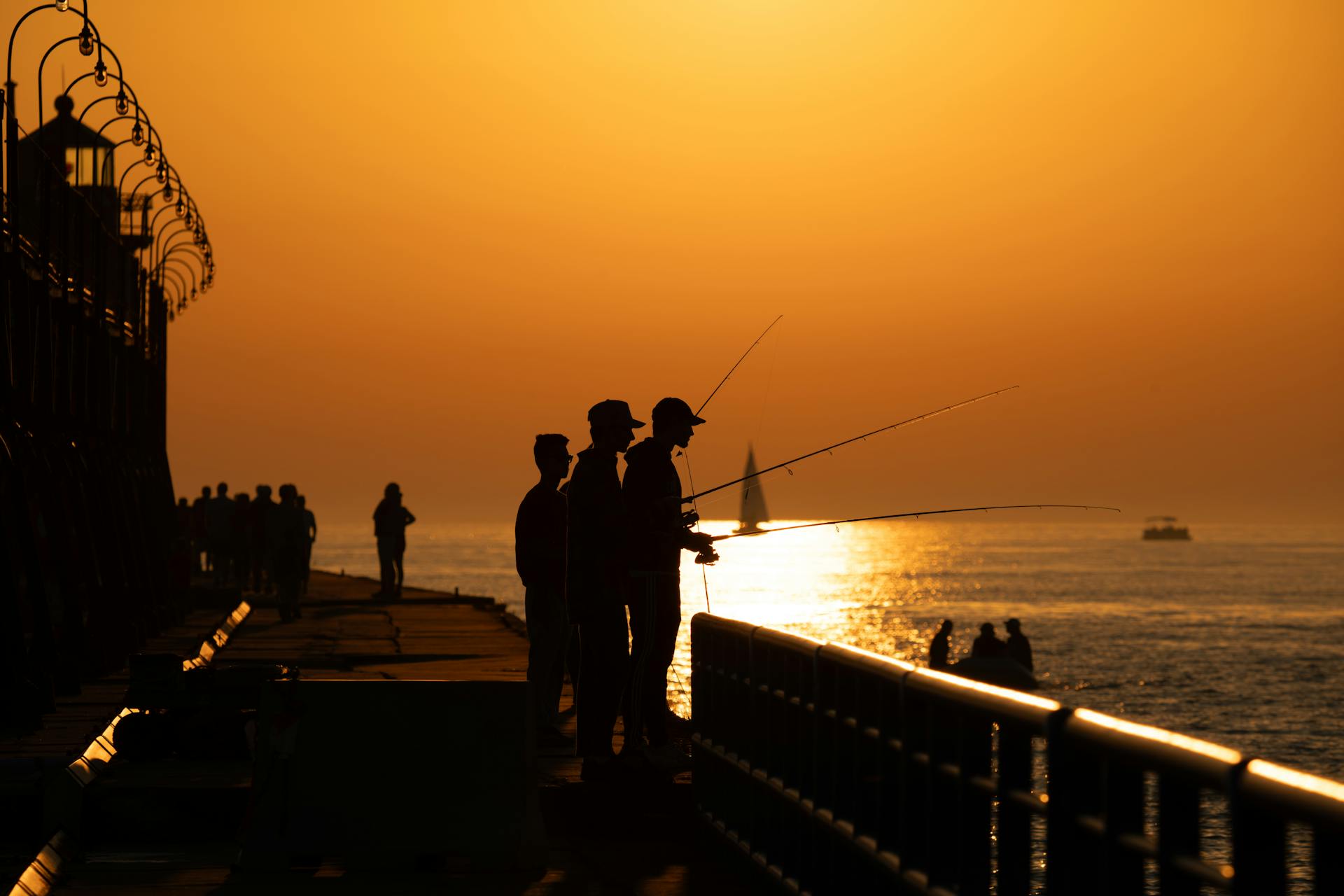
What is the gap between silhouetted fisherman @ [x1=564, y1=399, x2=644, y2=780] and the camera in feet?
32.9

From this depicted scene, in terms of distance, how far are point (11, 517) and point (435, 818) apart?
29.0 feet

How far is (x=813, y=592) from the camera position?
553 ft

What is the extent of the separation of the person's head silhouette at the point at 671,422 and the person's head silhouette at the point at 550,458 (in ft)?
10.7

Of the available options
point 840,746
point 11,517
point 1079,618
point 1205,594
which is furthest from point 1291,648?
point 840,746

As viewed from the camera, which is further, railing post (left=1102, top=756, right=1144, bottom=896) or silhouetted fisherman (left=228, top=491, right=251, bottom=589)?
silhouetted fisherman (left=228, top=491, right=251, bottom=589)

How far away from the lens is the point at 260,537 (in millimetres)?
36688

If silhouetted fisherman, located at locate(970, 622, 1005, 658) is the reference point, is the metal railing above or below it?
above

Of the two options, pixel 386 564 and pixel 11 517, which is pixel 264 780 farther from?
pixel 386 564

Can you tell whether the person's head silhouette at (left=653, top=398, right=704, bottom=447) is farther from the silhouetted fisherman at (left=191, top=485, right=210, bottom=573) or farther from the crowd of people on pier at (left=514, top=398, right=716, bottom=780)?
the silhouetted fisherman at (left=191, top=485, right=210, bottom=573)

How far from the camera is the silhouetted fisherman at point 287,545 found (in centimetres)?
2786

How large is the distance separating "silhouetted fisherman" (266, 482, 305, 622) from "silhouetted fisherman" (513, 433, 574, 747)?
48.6ft

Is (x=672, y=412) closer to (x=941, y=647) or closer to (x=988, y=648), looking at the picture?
(x=988, y=648)

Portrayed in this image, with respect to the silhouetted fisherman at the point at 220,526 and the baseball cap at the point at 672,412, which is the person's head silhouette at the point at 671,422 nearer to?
the baseball cap at the point at 672,412

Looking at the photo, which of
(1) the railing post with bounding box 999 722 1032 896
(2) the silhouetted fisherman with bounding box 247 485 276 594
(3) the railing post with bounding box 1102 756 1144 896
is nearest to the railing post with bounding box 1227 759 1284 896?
(3) the railing post with bounding box 1102 756 1144 896
